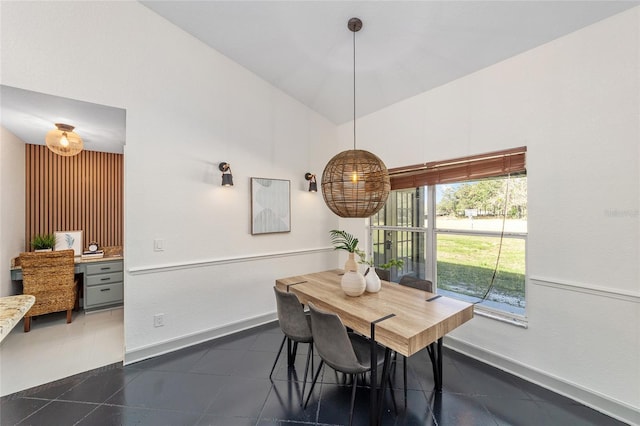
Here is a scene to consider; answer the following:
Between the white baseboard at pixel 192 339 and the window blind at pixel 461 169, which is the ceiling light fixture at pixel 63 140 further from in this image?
the window blind at pixel 461 169

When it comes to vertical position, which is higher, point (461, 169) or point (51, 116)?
point (51, 116)

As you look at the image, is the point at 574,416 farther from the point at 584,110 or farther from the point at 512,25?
the point at 512,25

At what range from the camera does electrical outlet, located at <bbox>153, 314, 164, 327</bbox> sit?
272 centimetres

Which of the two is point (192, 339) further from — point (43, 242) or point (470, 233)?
point (470, 233)

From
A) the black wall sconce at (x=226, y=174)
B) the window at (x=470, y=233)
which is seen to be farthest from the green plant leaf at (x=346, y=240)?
the black wall sconce at (x=226, y=174)

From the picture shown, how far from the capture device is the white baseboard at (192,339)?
8.54 ft

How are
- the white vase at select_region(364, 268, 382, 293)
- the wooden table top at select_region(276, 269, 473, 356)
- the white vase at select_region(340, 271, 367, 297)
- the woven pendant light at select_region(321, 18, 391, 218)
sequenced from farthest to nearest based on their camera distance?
1. the white vase at select_region(364, 268, 382, 293)
2. the white vase at select_region(340, 271, 367, 297)
3. the woven pendant light at select_region(321, 18, 391, 218)
4. the wooden table top at select_region(276, 269, 473, 356)

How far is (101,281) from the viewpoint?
3.73m

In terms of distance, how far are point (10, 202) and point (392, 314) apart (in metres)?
4.57

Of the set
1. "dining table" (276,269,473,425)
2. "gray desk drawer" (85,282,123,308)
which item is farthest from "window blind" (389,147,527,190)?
"gray desk drawer" (85,282,123,308)

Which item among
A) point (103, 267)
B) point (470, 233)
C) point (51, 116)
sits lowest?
point (103, 267)

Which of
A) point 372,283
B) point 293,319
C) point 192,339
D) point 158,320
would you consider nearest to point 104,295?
point 158,320

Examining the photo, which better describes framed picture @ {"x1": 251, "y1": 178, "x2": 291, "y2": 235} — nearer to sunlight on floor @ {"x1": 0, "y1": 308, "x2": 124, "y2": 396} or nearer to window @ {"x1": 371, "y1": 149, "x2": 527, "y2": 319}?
window @ {"x1": 371, "y1": 149, "x2": 527, "y2": 319}

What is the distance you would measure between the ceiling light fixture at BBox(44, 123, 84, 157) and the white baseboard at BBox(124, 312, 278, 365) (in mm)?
2296
